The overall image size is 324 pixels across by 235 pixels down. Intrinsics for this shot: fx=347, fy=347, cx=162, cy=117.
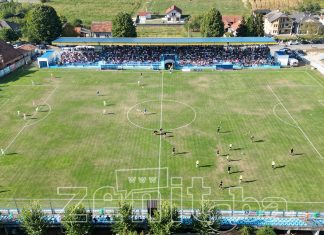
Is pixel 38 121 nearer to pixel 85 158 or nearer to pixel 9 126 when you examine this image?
pixel 9 126

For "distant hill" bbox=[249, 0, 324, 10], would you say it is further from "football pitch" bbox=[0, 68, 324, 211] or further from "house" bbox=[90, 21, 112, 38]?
"football pitch" bbox=[0, 68, 324, 211]

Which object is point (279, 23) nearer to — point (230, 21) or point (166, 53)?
point (230, 21)

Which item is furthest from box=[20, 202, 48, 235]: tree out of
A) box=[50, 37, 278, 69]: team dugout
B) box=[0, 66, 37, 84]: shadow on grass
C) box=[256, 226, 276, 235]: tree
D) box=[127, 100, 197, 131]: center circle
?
box=[50, 37, 278, 69]: team dugout

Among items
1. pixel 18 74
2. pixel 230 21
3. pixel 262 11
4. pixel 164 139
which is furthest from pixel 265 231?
pixel 262 11

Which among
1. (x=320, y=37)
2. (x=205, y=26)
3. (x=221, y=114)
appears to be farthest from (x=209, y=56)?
(x=320, y=37)

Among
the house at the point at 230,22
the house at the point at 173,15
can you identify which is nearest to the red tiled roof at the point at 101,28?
the house at the point at 173,15
